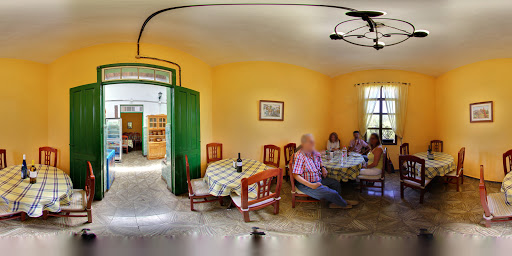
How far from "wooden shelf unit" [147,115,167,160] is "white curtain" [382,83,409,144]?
235 inches

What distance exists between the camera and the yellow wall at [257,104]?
166 centimetres

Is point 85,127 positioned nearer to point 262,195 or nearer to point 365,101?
point 262,195

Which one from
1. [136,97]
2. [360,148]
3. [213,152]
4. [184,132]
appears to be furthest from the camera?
[136,97]

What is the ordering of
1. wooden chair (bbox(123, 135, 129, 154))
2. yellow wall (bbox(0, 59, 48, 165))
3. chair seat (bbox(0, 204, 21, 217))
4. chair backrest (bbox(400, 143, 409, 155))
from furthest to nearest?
wooden chair (bbox(123, 135, 129, 154))
chair backrest (bbox(400, 143, 409, 155))
yellow wall (bbox(0, 59, 48, 165))
chair seat (bbox(0, 204, 21, 217))

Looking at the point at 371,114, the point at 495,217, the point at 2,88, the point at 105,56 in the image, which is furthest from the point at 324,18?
the point at 2,88

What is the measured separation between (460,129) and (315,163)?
6.51 feet

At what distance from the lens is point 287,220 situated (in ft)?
4.55

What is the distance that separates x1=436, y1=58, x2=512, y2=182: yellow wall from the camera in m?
2.26

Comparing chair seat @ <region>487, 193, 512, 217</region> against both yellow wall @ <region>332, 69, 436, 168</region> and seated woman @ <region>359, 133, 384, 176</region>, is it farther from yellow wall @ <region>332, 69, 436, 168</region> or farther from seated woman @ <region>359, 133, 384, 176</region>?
seated woman @ <region>359, 133, 384, 176</region>

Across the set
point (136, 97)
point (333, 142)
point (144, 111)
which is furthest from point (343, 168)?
point (136, 97)

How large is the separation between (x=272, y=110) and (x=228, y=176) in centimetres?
86

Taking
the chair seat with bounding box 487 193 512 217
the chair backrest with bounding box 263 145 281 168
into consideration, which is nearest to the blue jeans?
the chair backrest with bounding box 263 145 281 168

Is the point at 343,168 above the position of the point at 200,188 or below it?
above

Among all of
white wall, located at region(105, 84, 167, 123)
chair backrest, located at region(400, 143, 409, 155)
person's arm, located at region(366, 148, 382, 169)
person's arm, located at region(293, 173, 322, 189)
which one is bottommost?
person's arm, located at region(293, 173, 322, 189)
